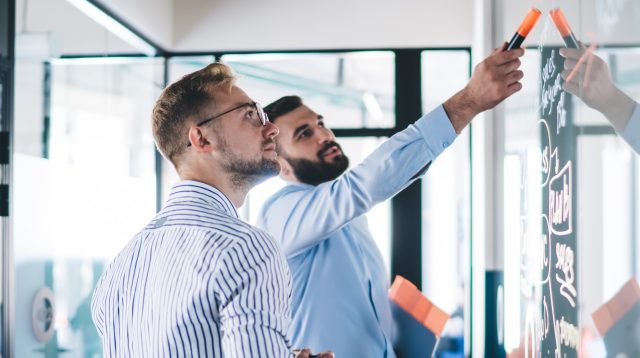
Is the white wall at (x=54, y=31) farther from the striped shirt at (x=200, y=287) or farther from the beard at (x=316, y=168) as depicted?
the striped shirt at (x=200, y=287)

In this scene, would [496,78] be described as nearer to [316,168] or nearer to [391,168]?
[391,168]

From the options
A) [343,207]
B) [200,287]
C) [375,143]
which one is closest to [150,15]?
[375,143]

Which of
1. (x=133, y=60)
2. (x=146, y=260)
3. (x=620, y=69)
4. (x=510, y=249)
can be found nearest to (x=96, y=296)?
(x=146, y=260)

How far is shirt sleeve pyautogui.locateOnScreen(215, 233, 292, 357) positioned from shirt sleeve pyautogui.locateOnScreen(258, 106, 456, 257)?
0.60 m

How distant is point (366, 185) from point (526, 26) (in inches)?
22.4

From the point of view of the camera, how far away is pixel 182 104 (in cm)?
127

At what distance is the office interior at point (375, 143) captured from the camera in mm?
1048

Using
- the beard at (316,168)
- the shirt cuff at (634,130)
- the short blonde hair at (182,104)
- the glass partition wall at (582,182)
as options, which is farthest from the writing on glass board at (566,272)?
the beard at (316,168)

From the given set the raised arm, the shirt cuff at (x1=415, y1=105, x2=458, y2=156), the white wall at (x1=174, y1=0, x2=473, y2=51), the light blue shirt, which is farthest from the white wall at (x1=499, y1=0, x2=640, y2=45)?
the white wall at (x1=174, y1=0, x2=473, y2=51)

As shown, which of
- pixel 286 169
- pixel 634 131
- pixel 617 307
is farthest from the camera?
pixel 286 169

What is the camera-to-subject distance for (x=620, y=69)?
0.80 m

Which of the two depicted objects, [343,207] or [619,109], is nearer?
[619,109]

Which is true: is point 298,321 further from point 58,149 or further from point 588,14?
point 58,149

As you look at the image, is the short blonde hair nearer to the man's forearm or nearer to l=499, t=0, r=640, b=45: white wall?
the man's forearm
